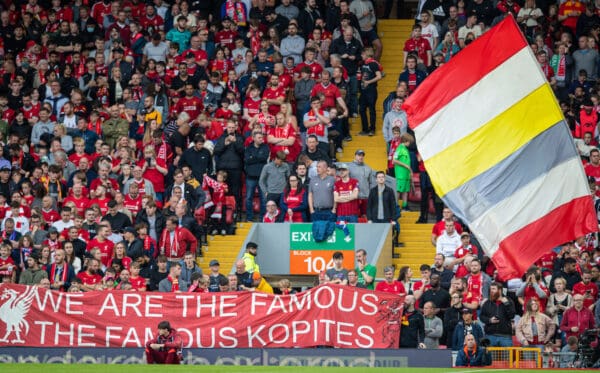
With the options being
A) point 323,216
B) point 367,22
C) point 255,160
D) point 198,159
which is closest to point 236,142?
point 255,160

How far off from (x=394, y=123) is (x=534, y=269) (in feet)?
20.4

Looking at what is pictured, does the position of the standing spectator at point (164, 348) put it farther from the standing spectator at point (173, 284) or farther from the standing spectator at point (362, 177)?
the standing spectator at point (362, 177)

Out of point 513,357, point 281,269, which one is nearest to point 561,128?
point 513,357

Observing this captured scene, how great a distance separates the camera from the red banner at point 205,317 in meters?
22.5

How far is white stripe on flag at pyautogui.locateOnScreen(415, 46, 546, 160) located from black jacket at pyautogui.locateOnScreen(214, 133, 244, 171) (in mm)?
11969

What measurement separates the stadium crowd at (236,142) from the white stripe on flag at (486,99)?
18.9 ft

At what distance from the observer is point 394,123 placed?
28578 millimetres

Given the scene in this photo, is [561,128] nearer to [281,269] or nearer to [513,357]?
[513,357]

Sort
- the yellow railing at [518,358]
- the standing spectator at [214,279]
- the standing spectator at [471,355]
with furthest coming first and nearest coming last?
the standing spectator at [214,279] → the yellow railing at [518,358] → the standing spectator at [471,355]

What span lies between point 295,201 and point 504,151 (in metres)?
11.1

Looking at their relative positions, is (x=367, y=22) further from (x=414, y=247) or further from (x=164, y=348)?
(x=164, y=348)

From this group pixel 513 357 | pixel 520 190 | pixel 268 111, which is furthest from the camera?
pixel 268 111

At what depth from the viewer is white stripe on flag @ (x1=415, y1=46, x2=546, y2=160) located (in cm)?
1619

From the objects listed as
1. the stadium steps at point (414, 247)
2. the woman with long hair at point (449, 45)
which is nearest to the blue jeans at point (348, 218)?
the stadium steps at point (414, 247)
